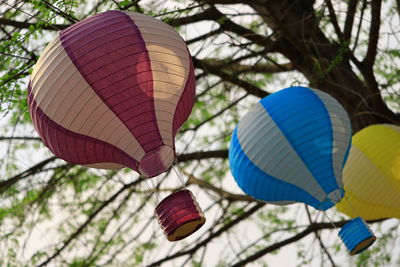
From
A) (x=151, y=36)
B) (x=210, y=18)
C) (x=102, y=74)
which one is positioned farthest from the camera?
(x=210, y=18)

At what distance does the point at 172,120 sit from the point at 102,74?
0.35 m

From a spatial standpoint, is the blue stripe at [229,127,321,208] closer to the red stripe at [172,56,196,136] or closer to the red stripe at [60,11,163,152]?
the red stripe at [172,56,196,136]

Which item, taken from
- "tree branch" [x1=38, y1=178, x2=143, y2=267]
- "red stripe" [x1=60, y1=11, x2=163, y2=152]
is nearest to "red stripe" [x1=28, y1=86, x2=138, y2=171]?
"red stripe" [x1=60, y1=11, x2=163, y2=152]

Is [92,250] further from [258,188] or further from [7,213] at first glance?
[258,188]

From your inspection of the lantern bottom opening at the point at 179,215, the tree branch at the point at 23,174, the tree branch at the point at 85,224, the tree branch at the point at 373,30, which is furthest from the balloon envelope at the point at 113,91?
the tree branch at the point at 85,224

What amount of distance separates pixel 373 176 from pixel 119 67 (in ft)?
5.14

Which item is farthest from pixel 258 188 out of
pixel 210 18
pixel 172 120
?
pixel 210 18

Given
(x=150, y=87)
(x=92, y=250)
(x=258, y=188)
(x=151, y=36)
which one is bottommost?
(x=258, y=188)

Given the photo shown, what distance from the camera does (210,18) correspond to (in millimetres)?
4309

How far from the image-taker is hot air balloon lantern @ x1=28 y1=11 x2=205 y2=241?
7.27 ft

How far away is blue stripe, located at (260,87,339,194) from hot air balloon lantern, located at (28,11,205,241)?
21.4 inches

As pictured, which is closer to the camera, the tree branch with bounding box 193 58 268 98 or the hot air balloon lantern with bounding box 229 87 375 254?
the hot air balloon lantern with bounding box 229 87 375 254

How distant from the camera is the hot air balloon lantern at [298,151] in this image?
2.79 meters

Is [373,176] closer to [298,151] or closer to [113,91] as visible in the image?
[298,151]
